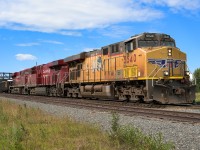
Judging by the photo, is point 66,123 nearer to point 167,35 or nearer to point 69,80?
point 167,35

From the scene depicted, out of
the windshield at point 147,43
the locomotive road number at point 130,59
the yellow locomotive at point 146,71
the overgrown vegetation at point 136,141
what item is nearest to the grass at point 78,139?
the overgrown vegetation at point 136,141

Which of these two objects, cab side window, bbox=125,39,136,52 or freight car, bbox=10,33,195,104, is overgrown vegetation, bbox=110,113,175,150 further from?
cab side window, bbox=125,39,136,52

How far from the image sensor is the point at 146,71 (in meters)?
15.7

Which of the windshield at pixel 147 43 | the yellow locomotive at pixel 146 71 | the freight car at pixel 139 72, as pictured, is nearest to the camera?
the yellow locomotive at pixel 146 71

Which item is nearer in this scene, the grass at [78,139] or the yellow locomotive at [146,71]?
the grass at [78,139]

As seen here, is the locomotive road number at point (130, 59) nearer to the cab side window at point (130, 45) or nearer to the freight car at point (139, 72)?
the freight car at point (139, 72)

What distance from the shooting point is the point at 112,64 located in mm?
19344

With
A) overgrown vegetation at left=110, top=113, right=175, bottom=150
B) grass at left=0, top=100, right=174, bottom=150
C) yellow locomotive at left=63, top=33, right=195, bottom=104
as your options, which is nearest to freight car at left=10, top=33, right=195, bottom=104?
yellow locomotive at left=63, top=33, right=195, bottom=104

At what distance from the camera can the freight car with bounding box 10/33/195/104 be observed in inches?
611

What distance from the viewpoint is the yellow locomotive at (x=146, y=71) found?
1541cm

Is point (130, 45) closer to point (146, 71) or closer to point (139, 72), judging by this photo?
point (139, 72)

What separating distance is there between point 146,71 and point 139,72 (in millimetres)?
647

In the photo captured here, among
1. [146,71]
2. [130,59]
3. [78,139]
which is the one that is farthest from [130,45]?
[78,139]

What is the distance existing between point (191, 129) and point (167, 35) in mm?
9844
